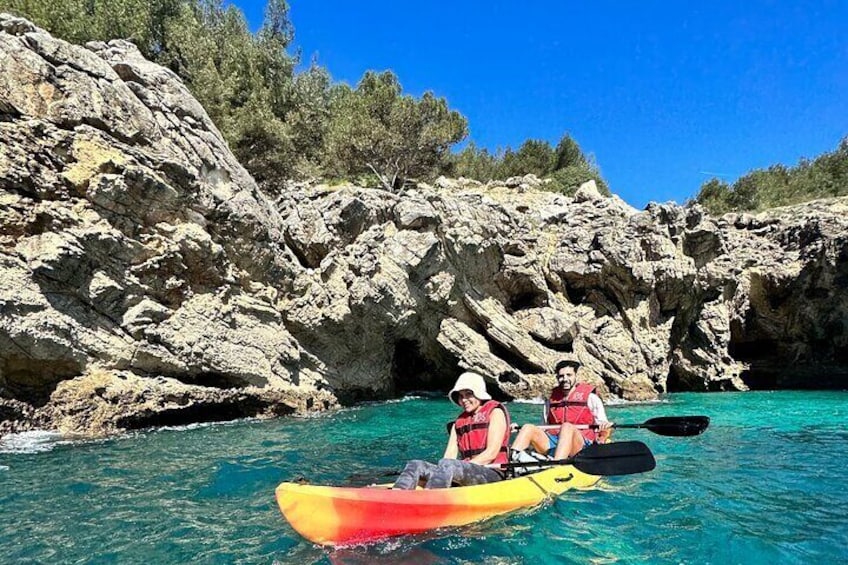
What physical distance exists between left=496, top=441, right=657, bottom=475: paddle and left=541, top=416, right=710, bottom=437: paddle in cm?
153

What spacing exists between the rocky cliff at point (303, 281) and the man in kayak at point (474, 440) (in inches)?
339

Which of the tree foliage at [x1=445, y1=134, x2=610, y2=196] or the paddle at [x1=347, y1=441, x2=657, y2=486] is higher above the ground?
the tree foliage at [x1=445, y1=134, x2=610, y2=196]

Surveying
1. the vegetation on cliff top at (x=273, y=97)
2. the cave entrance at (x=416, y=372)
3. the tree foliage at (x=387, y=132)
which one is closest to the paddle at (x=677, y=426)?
the cave entrance at (x=416, y=372)

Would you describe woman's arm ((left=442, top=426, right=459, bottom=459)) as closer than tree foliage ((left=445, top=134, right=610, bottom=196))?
Yes

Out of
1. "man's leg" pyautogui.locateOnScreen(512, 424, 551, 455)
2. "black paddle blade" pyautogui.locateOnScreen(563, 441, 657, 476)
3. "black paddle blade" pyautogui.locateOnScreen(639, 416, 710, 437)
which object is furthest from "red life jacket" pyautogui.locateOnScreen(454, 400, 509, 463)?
"black paddle blade" pyautogui.locateOnScreen(639, 416, 710, 437)

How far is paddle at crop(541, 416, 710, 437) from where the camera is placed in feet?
25.4

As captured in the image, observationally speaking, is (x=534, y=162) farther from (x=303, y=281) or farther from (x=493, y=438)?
(x=493, y=438)

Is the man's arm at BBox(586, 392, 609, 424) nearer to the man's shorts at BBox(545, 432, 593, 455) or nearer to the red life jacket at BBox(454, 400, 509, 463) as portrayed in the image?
the man's shorts at BBox(545, 432, 593, 455)

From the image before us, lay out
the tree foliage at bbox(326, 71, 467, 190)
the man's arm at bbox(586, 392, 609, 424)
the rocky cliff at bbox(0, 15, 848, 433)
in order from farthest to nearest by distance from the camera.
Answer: the tree foliage at bbox(326, 71, 467, 190) → the rocky cliff at bbox(0, 15, 848, 433) → the man's arm at bbox(586, 392, 609, 424)

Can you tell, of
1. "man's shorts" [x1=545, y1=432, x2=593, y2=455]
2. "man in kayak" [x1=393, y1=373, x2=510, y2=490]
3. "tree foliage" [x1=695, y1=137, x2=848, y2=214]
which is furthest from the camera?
"tree foliage" [x1=695, y1=137, x2=848, y2=214]

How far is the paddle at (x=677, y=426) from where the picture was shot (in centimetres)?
774

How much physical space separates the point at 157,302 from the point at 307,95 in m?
18.2

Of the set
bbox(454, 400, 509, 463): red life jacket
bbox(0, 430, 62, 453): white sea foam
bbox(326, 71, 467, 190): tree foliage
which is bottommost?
bbox(0, 430, 62, 453): white sea foam

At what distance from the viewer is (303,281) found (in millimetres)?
15484
